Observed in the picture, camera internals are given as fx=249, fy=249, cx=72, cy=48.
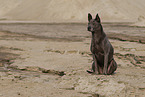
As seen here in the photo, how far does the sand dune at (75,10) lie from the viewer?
2232 inches

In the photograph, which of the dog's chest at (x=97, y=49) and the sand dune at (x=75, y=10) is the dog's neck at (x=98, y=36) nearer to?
the dog's chest at (x=97, y=49)

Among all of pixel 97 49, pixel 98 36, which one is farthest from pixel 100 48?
pixel 98 36

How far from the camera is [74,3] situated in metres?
63.0

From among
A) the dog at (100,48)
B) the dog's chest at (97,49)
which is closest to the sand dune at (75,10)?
the dog at (100,48)

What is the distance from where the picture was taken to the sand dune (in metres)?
56.7

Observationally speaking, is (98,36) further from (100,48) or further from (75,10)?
(75,10)

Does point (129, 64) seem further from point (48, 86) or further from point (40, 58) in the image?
point (48, 86)

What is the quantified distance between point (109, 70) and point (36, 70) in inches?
103

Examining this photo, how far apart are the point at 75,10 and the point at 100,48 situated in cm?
5461

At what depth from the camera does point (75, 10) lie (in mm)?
59812

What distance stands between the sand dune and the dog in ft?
160

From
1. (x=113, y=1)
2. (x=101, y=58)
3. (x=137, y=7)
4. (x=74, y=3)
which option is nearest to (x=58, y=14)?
(x=74, y=3)

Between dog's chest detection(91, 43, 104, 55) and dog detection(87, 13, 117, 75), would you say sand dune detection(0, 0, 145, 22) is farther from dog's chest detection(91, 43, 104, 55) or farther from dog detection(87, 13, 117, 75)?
dog's chest detection(91, 43, 104, 55)

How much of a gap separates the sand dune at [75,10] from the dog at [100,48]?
4862 cm
